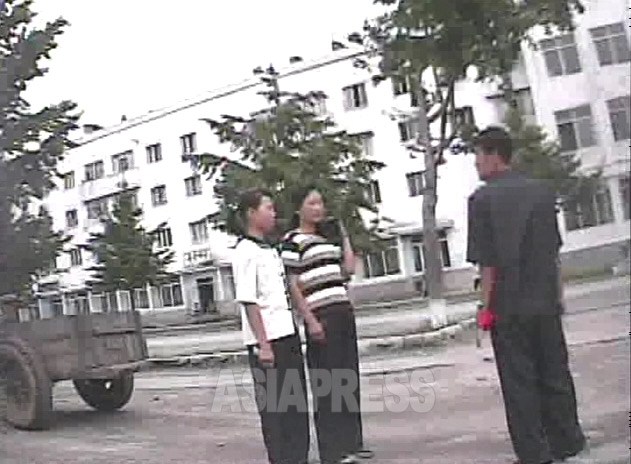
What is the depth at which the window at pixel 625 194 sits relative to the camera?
1.56m

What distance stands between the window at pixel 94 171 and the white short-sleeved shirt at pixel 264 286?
2.59 m

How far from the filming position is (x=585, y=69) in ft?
6.26

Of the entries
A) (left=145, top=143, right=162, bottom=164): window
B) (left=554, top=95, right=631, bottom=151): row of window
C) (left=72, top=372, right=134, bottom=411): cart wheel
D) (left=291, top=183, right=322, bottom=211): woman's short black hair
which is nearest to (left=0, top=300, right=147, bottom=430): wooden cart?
(left=72, top=372, right=134, bottom=411): cart wheel

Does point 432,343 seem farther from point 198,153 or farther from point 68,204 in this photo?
point 68,204

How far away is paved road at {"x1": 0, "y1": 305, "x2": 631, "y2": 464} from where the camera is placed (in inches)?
103

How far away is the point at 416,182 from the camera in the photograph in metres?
5.26

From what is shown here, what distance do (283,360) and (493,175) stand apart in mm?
1156

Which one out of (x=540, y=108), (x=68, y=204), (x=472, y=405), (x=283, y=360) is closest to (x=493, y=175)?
(x=540, y=108)

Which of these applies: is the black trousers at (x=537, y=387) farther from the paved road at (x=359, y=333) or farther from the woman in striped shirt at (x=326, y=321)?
the paved road at (x=359, y=333)

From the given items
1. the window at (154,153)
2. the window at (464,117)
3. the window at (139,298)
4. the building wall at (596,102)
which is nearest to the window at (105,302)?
the window at (139,298)

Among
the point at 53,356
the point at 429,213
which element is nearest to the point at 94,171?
the point at 53,356

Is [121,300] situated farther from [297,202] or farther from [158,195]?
[297,202]

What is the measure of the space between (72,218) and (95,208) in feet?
1.35

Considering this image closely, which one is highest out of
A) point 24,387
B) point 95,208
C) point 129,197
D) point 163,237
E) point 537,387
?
point 129,197
